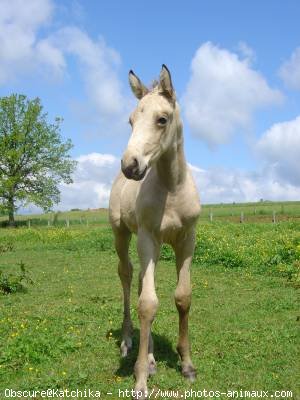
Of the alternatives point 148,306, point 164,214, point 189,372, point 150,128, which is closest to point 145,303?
point 148,306

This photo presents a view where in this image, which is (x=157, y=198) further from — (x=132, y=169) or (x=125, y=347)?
(x=125, y=347)

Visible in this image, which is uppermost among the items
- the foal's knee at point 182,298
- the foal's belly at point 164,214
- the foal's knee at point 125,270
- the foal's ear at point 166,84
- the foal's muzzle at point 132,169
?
the foal's ear at point 166,84

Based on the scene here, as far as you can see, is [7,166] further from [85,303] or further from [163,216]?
[163,216]

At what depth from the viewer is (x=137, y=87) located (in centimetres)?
536

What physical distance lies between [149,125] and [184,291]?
2.22 meters

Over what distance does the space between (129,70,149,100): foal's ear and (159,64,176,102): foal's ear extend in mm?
261

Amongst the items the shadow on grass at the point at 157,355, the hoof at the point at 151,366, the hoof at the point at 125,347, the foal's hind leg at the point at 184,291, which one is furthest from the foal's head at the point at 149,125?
the hoof at the point at 125,347

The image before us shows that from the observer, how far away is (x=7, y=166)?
4950 centimetres

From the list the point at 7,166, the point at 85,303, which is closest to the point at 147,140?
the point at 85,303

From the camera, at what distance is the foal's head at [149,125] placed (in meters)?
4.50

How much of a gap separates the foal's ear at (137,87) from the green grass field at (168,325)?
343 centimetres

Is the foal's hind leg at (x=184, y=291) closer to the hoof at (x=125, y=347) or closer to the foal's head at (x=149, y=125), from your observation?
the hoof at (x=125, y=347)

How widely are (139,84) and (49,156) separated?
1885 inches

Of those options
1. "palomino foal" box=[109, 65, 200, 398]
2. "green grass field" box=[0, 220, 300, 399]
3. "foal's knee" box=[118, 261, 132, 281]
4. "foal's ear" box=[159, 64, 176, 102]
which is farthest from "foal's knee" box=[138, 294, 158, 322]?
"foal's ear" box=[159, 64, 176, 102]
